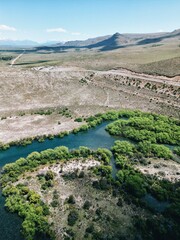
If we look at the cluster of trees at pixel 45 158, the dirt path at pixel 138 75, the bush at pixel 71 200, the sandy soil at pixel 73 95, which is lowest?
the bush at pixel 71 200

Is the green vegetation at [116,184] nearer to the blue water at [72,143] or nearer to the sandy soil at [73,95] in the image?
the blue water at [72,143]

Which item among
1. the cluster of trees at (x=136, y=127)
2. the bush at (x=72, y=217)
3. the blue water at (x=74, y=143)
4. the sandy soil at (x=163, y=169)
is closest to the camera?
the bush at (x=72, y=217)

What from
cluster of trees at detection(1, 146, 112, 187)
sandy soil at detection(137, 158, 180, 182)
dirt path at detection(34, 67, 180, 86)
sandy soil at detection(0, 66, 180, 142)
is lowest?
sandy soil at detection(137, 158, 180, 182)

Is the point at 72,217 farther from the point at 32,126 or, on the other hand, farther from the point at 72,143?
the point at 32,126

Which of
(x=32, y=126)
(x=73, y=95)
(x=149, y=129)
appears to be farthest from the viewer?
(x=73, y=95)

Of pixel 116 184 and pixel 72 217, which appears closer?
pixel 72 217

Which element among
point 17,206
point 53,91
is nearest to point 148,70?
point 53,91

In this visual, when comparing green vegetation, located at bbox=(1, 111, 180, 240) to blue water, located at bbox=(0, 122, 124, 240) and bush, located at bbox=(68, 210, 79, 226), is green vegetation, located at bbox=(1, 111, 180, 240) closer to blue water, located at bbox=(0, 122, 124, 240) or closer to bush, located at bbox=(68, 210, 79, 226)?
bush, located at bbox=(68, 210, 79, 226)

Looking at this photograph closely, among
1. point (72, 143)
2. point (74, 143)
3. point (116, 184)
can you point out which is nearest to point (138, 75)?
point (74, 143)

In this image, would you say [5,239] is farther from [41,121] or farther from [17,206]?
[41,121]

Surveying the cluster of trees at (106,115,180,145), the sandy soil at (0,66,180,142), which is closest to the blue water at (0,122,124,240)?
the cluster of trees at (106,115,180,145)

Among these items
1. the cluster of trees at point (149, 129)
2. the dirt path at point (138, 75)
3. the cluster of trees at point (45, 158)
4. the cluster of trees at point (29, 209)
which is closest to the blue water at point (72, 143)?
the cluster of trees at point (45, 158)

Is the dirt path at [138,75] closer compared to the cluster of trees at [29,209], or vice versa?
the cluster of trees at [29,209]
